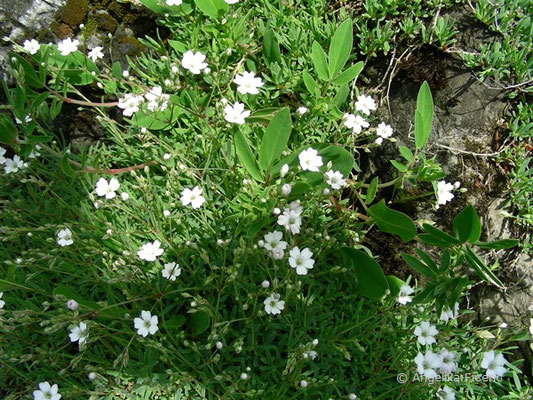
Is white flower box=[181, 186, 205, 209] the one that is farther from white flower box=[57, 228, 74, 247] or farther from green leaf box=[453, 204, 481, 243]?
green leaf box=[453, 204, 481, 243]

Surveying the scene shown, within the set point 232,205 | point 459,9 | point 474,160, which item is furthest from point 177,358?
point 459,9

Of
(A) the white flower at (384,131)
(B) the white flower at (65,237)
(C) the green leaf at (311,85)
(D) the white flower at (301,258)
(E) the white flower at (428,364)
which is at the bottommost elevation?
(E) the white flower at (428,364)

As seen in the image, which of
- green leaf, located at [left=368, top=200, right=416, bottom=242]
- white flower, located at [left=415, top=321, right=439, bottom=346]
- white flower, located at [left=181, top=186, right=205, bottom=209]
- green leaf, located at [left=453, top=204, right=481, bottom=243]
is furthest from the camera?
white flower, located at [left=181, top=186, right=205, bottom=209]

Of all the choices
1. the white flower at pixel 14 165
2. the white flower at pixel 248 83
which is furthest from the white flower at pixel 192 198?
the white flower at pixel 14 165

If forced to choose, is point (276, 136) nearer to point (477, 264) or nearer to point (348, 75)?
point (348, 75)

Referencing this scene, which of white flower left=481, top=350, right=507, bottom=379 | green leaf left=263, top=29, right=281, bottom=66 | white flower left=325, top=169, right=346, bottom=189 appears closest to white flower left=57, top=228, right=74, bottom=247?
white flower left=325, top=169, right=346, bottom=189

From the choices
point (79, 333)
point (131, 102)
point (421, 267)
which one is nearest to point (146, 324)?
point (79, 333)

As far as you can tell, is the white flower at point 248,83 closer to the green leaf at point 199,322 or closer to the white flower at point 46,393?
the green leaf at point 199,322
